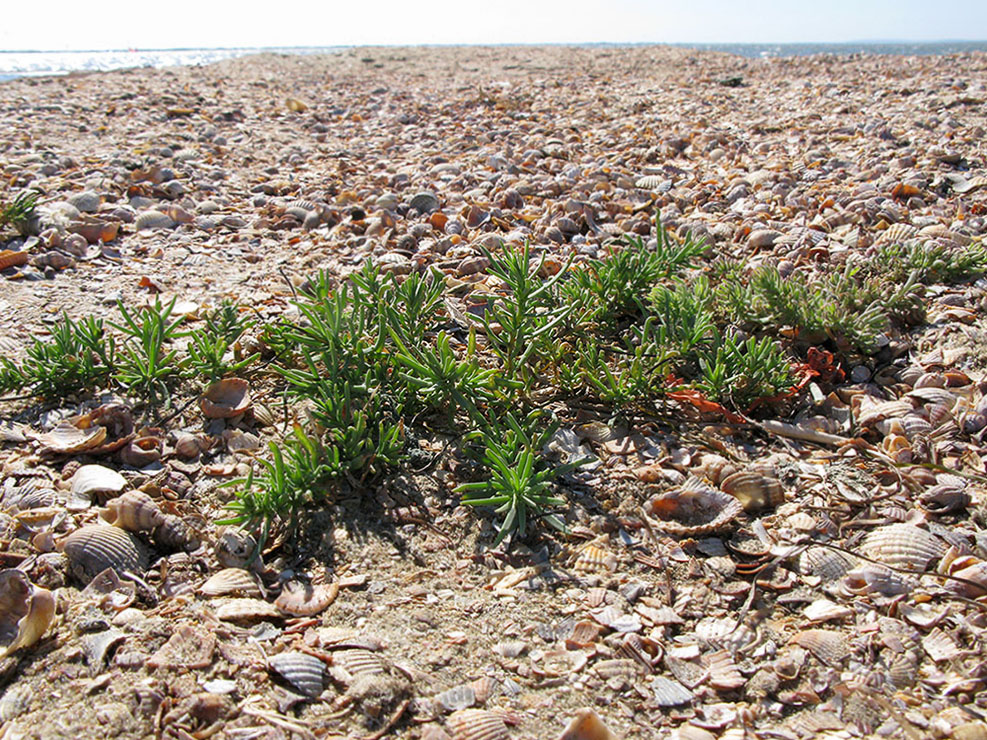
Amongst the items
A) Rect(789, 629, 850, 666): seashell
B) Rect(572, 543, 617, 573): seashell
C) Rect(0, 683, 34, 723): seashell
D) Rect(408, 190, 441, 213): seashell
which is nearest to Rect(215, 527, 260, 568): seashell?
Rect(0, 683, 34, 723): seashell

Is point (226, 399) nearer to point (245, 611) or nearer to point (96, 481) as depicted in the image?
point (96, 481)

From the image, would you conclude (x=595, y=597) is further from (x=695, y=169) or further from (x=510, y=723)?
(x=695, y=169)

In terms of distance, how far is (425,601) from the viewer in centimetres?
195

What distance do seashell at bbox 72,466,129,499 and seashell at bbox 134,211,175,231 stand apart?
107 inches

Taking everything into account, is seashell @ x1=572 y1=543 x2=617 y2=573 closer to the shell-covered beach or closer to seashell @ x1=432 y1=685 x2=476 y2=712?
the shell-covered beach

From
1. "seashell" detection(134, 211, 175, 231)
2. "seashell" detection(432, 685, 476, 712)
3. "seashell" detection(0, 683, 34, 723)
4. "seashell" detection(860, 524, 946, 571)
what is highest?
"seashell" detection(134, 211, 175, 231)

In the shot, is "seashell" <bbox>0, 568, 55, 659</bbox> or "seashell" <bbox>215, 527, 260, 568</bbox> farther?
Answer: "seashell" <bbox>215, 527, 260, 568</bbox>

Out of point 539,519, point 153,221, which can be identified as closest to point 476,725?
point 539,519

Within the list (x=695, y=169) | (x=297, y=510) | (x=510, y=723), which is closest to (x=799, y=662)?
(x=510, y=723)

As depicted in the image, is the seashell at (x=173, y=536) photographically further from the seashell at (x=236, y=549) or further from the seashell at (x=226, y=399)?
the seashell at (x=226, y=399)

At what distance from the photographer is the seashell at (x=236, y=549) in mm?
2047

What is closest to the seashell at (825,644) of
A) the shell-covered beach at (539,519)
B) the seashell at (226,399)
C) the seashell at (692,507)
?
the shell-covered beach at (539,519)

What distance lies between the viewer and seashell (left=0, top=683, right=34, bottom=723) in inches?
60.2

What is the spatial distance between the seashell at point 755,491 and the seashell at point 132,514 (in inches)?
73.3
